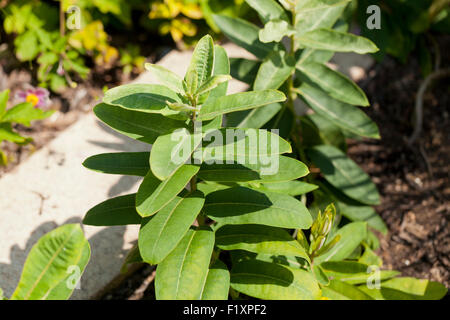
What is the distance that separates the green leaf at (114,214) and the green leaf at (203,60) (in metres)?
0.50

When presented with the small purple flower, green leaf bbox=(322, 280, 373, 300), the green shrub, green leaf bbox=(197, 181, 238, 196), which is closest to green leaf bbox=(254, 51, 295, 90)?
the green shrub

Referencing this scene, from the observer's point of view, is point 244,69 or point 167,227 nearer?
point 167,227

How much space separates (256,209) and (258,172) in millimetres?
124

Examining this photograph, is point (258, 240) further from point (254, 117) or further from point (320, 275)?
point (254, 117)

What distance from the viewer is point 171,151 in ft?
4.72

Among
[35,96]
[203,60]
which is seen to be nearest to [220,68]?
[203,60]

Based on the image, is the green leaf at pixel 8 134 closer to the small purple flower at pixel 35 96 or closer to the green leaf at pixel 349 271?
the small purple flower at pixel 35 96

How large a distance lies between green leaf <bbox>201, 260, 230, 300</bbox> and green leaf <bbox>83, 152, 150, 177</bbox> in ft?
1.32

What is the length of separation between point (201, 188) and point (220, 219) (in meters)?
0.15

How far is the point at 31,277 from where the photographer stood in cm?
149

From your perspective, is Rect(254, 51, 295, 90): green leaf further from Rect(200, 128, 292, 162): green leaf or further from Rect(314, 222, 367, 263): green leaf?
Rect(314, 222, 367, 263): green leaf

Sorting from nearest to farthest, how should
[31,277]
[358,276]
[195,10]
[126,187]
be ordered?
[31,277]
[358,276]
[126,187]
[195,10]
